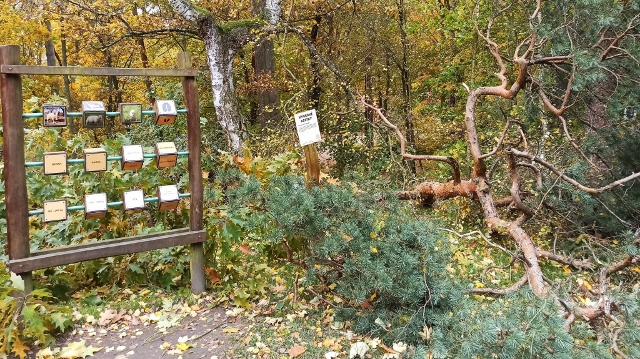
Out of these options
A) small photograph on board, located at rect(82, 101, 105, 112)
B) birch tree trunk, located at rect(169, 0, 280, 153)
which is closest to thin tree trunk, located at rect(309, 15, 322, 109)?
birch tree trunk, located at rect(169, 0, 280, 153)

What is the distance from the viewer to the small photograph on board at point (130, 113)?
12.5ft

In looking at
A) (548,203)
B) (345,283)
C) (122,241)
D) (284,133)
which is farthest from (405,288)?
(284,133)

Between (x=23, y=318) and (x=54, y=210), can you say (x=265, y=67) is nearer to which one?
(x=54, y=210)

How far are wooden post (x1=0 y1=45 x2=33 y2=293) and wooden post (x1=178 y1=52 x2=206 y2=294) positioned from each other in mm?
1258

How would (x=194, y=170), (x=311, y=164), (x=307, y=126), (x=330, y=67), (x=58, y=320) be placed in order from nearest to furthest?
1. (x=58, y=320)
2. (x=194, y=170)
3. (x=307, y=126)
4. (x=311, y=164)
5. (x=330, y=67)

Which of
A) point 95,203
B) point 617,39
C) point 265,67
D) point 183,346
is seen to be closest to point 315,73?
point 265,67

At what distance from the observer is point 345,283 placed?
3441 millimetres

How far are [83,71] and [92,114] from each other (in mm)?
331

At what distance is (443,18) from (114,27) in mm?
7072

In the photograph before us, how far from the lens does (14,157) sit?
11.2 ft

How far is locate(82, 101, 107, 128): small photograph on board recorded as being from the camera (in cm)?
362

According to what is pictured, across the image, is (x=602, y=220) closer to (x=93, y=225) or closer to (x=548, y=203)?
(x=548, y=203)

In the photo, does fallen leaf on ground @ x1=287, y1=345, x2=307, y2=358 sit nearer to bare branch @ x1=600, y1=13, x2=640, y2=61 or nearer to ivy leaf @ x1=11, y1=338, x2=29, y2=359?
ivy leaf @ x1=11, y1=338, x2=29, y2=359

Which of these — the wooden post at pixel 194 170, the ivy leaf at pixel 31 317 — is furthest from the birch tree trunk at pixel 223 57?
the ivy leaf at pixel 31 317
